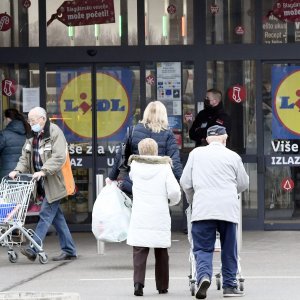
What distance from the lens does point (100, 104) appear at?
655 inches

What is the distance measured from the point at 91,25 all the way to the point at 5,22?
130cm

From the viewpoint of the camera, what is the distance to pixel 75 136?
16.7 metres

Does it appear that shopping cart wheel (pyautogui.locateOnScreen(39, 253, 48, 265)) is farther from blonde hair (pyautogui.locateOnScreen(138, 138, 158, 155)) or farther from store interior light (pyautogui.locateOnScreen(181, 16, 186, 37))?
store interior light (pyautogui.locateOnScreen(181, 16, 186, 37))

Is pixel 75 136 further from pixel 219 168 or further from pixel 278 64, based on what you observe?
→ pixel 219 168

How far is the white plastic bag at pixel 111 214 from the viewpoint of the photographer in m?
12.2

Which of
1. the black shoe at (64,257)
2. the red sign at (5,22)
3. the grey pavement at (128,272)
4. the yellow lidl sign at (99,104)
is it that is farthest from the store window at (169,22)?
the black shoe at (64,257)

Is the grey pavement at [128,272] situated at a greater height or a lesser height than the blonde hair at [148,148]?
lesser

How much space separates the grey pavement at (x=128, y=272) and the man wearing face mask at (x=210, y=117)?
1.53m

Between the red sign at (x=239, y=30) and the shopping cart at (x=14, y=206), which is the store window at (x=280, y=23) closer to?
the red sign at (x=239, y=30)

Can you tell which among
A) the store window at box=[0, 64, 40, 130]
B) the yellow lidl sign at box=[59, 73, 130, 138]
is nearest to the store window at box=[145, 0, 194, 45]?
the yellow lidl sign at box=[59, 73, 130, 138]

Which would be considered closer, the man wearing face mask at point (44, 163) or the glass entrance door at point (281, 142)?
the man wearing face mask at point (44, 163)

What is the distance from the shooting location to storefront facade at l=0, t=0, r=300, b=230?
16375 millimetres

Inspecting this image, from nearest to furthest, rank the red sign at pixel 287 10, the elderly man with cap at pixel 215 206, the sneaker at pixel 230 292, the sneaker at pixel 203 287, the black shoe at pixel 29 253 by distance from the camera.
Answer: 1. the sneaker at pixel 203 287
2. the elderly man with cap at pixel 215 206
3. the sneaker at pixel 230 292
4. the black shoe at pixel 29 253
5. the red sign at pixel 287 10

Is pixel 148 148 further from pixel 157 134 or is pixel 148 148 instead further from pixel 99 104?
pixel 99 104
